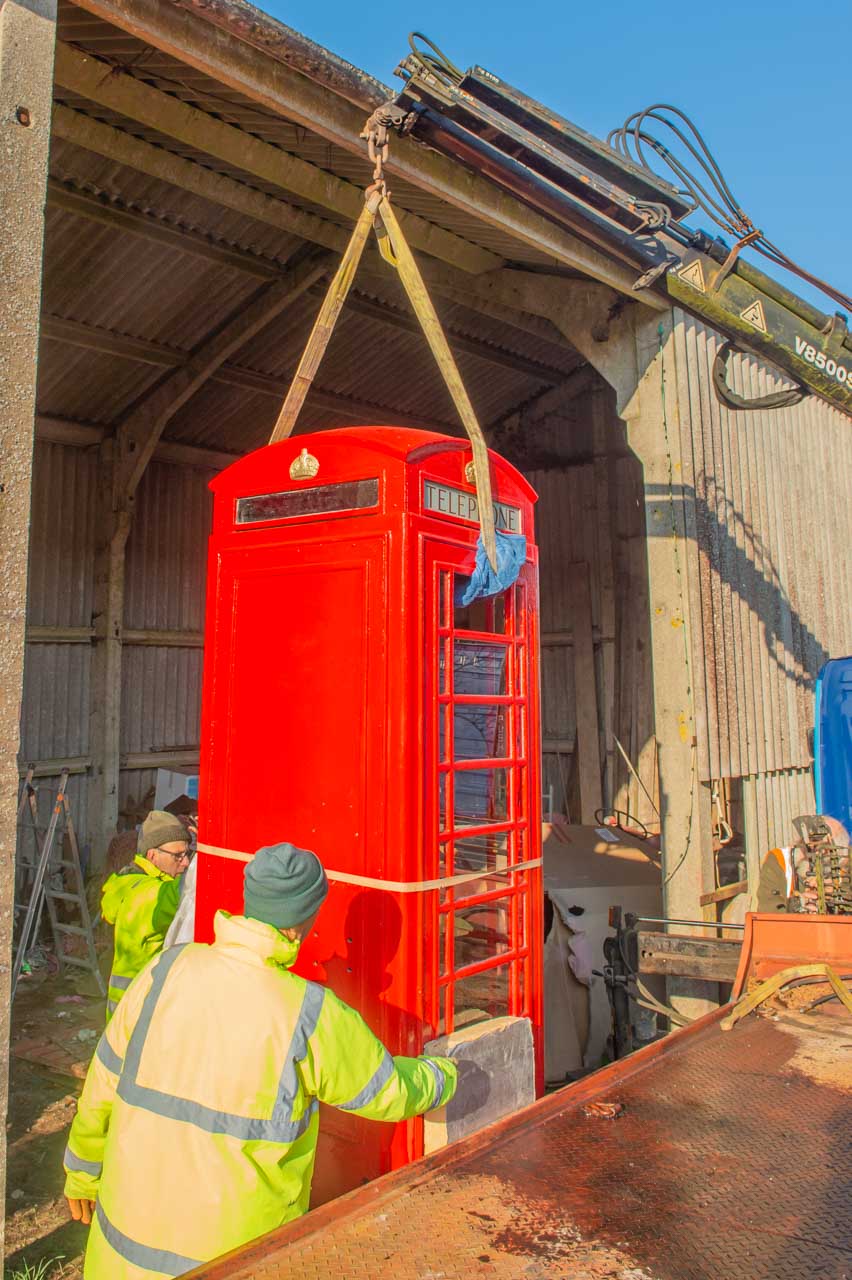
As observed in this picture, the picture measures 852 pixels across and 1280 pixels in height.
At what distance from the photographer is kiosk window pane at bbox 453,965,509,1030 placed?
457 centimetres

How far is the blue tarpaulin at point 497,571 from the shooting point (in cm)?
416

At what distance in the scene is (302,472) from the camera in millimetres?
4176

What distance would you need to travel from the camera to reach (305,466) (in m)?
4.16

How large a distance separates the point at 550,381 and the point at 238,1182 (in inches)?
496

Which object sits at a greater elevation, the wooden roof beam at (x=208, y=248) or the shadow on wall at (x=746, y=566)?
the wooden roof beam at (x=208, y=248)

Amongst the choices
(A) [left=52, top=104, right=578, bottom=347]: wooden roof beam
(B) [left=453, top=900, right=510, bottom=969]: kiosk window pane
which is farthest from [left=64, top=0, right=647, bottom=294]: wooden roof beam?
(B) [left=453, top=900, right=510, bottom=969]: kiosk window pane

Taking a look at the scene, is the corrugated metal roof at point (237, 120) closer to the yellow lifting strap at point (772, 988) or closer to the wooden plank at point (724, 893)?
the yellow lifting strap at point (772, 988)

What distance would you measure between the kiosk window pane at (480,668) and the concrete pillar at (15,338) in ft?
7.23

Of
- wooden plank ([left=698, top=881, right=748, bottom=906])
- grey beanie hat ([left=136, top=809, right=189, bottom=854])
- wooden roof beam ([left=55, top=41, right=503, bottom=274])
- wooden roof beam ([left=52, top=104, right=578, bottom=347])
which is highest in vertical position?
wooden roof beam ([left=52, top=104, right=578, bottom=347])

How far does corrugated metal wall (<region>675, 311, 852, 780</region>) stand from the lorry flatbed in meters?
3.75

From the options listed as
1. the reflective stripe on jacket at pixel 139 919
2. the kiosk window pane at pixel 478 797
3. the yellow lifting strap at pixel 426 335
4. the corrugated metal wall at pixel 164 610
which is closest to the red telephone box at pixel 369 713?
the yellow lifting strap at pixel 426 335

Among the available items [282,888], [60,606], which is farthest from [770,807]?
[60,606]

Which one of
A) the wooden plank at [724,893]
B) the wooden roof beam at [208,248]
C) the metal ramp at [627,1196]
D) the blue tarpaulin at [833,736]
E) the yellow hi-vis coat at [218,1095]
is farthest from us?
the wooden roof beam at [208,248]

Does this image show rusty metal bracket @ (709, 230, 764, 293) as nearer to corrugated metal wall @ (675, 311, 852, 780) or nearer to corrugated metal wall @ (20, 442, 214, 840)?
corrugated metal wall @ (675, 311, 852, 780)
